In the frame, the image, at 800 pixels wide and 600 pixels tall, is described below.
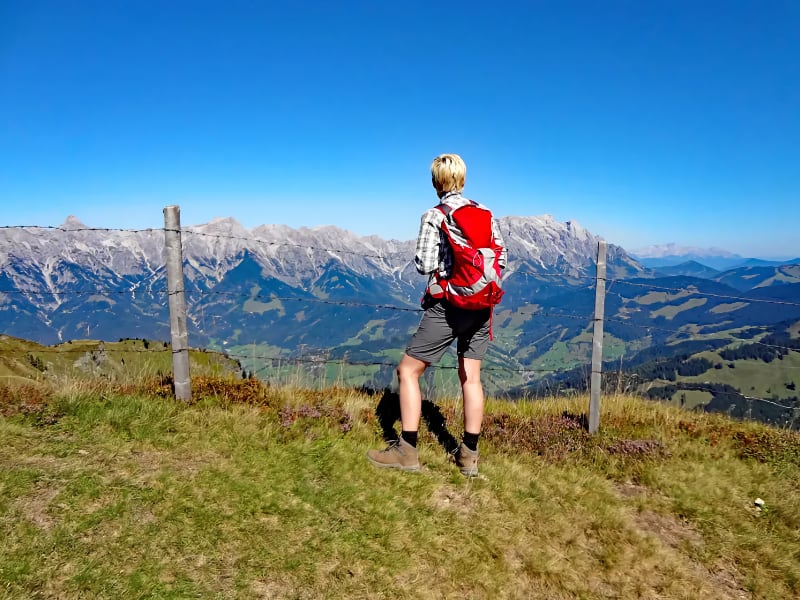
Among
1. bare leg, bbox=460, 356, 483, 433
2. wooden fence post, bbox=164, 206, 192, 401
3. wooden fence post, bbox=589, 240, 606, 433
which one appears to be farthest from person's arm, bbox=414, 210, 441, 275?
wooden fence post, bbox=164, 206, 192, 401

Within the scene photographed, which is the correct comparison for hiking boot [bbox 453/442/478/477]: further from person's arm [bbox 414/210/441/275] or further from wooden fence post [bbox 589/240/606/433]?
wooden fence post [bbox 589/240/606/433]

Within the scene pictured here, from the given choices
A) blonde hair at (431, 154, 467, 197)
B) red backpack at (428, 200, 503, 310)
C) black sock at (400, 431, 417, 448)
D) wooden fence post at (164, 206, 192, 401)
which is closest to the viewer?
red backpack at (428, 200, 503, 310)

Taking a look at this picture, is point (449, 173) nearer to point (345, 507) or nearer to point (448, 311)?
point (448, 311)

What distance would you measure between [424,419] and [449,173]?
392cm

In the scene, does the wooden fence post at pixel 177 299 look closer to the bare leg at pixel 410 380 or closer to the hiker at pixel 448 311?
the hiker at pixel 448 311

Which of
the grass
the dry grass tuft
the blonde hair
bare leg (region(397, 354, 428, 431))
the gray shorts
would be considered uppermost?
the blonde hair

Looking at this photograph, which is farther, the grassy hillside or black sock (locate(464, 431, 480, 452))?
the grassy hillside

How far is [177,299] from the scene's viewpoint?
6.71m

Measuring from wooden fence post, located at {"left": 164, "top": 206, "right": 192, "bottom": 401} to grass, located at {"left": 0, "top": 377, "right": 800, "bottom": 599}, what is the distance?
14.2 inches

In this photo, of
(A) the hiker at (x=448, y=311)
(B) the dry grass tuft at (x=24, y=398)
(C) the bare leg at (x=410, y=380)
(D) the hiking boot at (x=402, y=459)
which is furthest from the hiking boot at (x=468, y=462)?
(B) the dry grass tuft at (x=24, y=398)

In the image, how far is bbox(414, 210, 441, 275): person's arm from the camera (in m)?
4.98

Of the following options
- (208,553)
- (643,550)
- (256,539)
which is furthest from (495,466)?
(208,553)

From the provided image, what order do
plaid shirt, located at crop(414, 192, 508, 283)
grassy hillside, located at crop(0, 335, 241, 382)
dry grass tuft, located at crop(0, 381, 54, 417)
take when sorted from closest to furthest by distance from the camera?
plaid shirt, located at crop(414, 192, 508, 283) → dry grass tuft, located at crop(0, 381, 54, 417) → grassy hillside, located at crop(0, 335, 241, 382)

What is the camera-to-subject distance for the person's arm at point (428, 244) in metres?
4.98
